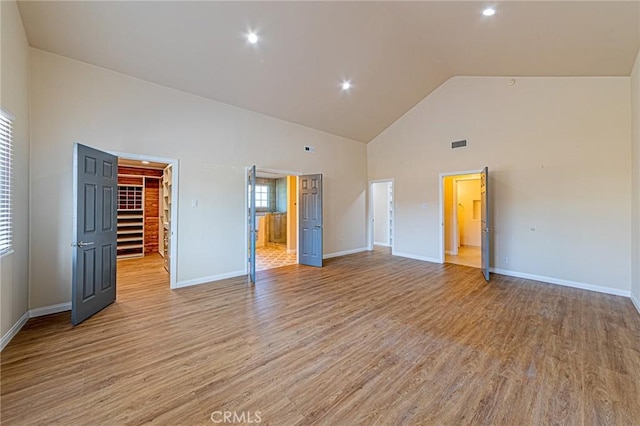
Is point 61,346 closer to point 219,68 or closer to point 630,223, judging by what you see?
Result: point 219,68

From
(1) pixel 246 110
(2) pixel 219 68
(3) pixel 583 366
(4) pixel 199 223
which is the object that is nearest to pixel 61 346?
(4) pixel 199 223

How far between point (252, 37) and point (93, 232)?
3395mm

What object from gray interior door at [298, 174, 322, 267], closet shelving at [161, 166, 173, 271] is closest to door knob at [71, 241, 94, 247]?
closet shelving at [161, 166, 173, 271]

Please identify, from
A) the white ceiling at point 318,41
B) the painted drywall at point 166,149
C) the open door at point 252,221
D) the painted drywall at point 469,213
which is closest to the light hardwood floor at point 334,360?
the open door at point 252,221

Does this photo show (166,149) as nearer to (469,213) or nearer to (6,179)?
(6,179)

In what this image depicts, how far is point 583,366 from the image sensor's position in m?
2.31

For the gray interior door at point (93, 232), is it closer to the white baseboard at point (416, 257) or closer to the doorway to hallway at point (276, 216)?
the doorway to hallway at point (276, 216)

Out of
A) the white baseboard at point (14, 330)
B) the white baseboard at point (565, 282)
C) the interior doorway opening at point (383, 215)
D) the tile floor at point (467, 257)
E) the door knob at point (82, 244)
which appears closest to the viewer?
the white baseboard at point (14, 330)

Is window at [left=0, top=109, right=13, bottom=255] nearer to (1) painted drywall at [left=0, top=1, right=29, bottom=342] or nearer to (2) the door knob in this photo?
(1) painted drywall at [left=0, top=1, right=29, bottom=342]

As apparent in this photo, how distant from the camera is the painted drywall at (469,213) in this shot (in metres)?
8.60

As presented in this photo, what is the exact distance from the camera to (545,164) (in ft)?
15.9

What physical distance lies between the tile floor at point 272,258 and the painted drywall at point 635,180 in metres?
5.93

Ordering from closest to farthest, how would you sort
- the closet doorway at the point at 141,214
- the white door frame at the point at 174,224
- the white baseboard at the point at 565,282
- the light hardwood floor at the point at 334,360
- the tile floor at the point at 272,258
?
the light hardwood floor at the point at 334,360 → the white baseboard at the point at 565,282 → the white door frame at the point at 174,224 → the tile floor at the point at 272,258 → the closet doorway at the point at 141,214

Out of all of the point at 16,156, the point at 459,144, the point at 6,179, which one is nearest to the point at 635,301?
the point at 459,144
